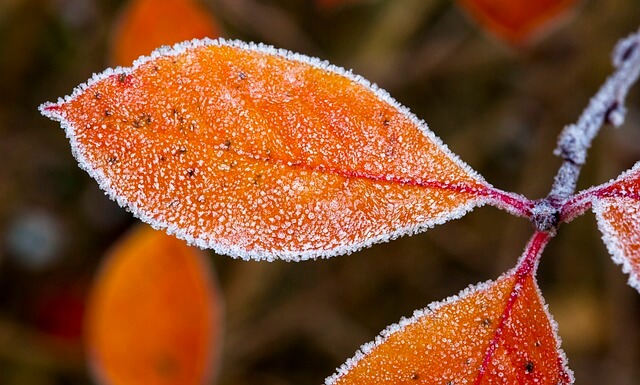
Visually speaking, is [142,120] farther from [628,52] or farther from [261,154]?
[628,52]

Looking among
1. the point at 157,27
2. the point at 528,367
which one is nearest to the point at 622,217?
the point at 528,367

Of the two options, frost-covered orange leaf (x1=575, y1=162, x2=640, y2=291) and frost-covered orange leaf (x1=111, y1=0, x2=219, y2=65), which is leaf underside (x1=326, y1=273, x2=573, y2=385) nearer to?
frost-covered orange leaf (x1=575, y1=162, x2=640, y2=291)

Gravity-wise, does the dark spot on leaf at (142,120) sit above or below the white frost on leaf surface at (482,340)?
above

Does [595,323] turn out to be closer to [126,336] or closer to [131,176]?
[126,336]

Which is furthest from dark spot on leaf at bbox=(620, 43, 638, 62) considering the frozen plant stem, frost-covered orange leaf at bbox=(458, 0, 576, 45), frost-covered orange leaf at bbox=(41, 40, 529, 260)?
frost-covered orange leaf at bbox=(41, 40, 529, 260)

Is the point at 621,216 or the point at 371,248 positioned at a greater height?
the point at 371,248

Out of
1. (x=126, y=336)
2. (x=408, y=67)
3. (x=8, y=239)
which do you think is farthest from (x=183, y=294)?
(x=8, y=239)

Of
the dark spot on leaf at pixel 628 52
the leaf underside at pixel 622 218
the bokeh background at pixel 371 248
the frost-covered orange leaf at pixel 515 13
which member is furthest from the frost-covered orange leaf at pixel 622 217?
the bokeh background at pixel 371 248

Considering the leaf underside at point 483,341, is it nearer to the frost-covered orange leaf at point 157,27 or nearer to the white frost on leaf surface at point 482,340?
the white frost on leaf surface at point 482,340
